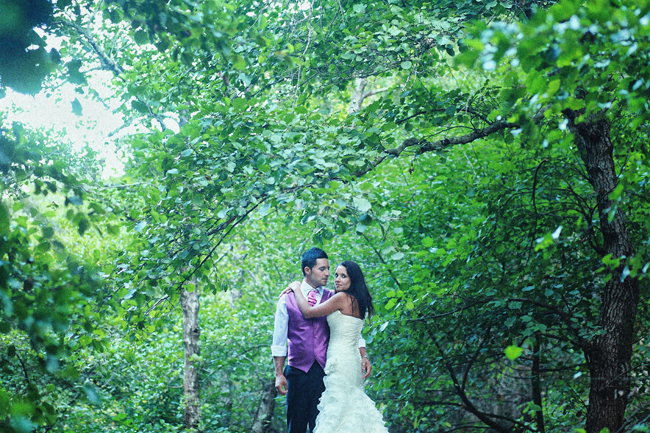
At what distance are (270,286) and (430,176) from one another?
3860mm

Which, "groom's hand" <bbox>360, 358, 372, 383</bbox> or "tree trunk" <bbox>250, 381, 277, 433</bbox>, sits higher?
"tree trunk" <bbox>250, 381, 277, 433</bbox>

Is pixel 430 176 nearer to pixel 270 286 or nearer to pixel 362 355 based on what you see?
pixel 362 355

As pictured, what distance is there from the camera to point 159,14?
8.15ft

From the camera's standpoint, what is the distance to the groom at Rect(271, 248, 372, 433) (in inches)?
162

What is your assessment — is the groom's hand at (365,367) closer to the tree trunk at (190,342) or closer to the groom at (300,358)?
the groom at (300,358)

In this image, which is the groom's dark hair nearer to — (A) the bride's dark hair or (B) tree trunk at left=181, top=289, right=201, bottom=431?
(A) the bride's dark hair

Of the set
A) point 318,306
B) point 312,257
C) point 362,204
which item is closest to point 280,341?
point 318,306

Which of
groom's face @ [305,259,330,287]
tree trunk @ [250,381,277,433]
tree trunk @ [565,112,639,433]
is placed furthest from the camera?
tree trunk @ [250,381,277,433]

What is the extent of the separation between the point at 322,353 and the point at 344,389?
325 mm

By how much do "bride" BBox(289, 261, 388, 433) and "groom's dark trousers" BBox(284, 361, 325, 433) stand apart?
0.31ft

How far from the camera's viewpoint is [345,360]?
13.7 feet

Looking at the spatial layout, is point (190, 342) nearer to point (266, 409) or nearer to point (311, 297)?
point (266, 409)

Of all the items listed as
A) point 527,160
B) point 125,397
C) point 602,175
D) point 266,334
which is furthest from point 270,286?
point 602,175

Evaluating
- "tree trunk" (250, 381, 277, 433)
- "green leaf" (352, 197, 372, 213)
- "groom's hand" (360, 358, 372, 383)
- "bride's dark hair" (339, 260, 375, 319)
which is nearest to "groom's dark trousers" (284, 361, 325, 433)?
"groom's hand" (360, 358, 372, 383)
